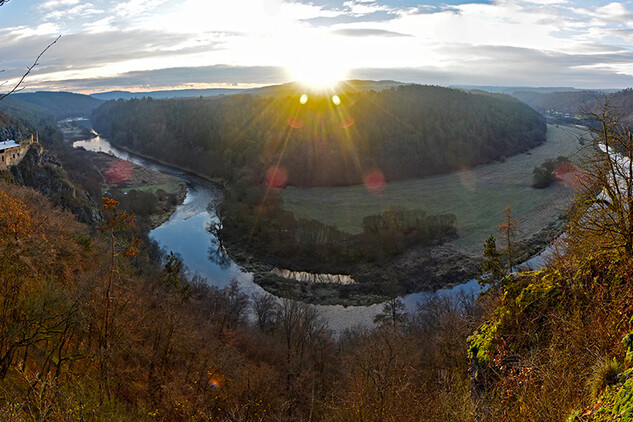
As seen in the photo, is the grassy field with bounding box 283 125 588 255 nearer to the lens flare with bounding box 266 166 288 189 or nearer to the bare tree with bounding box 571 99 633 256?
the lens flare with bounding box 266 166 288 189

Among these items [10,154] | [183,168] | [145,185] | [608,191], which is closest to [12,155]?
[10,154]

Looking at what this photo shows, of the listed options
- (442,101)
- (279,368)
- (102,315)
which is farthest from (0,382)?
(442,101)

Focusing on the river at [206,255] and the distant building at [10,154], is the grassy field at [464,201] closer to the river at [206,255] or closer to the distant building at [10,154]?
the river at [206,255]

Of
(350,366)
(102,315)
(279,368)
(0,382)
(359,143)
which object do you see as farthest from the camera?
(359,143)

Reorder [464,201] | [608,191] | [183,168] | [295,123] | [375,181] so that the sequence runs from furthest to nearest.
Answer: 1. [295,123]
2. [183,168]
3. [375,181]
4. [464,201]
5. [608,191]

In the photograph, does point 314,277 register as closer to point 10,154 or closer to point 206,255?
point 206,255

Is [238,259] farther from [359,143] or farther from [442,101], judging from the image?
[442,101]
